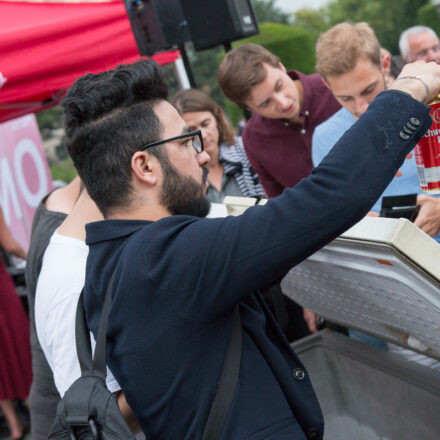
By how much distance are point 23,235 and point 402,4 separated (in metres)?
33.7

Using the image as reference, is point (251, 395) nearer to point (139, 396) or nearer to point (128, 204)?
point (139, 396)

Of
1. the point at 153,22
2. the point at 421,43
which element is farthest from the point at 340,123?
the point at 421,43

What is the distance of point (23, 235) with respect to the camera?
216 inches

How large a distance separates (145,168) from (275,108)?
70.6 inches

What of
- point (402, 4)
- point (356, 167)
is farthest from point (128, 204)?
point (402, 4)

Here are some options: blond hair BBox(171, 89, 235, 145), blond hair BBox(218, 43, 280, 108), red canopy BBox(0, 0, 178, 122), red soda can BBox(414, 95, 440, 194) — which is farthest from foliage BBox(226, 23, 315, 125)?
red soda can BBox(414, 95, 440, 194)

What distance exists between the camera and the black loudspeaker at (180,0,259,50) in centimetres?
346

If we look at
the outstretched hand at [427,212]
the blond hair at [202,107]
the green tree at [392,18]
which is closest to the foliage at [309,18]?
the green tree at [392,18]

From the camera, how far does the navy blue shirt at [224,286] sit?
3.21 feet

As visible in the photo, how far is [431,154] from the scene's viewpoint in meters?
1.24

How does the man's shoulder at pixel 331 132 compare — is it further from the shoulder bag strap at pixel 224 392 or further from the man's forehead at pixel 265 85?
the shoulder bag strap at pixel 224 392

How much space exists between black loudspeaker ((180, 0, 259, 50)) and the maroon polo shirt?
2.13 ft

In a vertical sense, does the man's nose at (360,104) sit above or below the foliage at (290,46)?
below

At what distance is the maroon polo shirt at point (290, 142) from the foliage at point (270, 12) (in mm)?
54464
